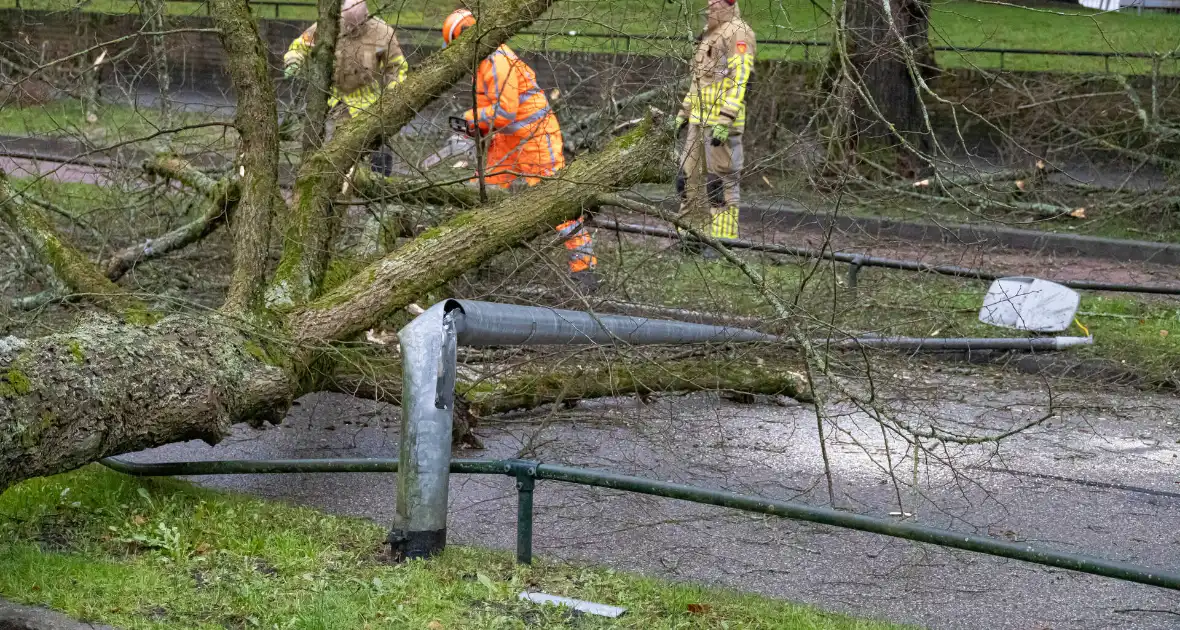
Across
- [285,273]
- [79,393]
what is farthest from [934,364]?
[79,393]

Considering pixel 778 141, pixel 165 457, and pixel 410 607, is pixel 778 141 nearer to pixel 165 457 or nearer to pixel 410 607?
pixel 165 457

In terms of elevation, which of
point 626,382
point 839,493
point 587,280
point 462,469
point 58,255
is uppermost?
point 58,255

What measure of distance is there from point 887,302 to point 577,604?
175 inches

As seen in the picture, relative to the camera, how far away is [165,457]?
19.6 ft

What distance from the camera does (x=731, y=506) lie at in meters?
3.68

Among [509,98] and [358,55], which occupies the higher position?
[358,55]

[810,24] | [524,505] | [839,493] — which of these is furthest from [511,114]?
[524,505]

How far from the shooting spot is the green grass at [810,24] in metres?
6.43

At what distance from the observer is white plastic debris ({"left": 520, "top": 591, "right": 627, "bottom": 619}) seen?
3.80 meters

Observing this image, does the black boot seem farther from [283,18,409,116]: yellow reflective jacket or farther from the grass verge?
[283,18,409,116]: yellow reflective jacket

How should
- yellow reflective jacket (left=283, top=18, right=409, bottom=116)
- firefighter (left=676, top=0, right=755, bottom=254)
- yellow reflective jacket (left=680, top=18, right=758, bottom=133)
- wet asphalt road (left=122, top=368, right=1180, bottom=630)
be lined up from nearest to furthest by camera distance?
wet asphalt road (left=122, top=368, right=1180, bottom=630) → yellow reflective jacket (left=680, top=18, right=758, bottom=133) → firefighter (left=676, top=0, right=755, bottom=254) → yellow reflective jacket (left=283, top=18, right=409, bottom=116)

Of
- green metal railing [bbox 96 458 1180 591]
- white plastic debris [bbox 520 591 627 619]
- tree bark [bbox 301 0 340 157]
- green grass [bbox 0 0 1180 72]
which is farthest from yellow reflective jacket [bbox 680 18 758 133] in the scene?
white plastic debris [bbox 520 591 627 619]

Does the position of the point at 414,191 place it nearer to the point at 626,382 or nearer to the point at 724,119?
the point at 626,382

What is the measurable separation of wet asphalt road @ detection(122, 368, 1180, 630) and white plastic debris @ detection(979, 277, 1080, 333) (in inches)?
17.7
